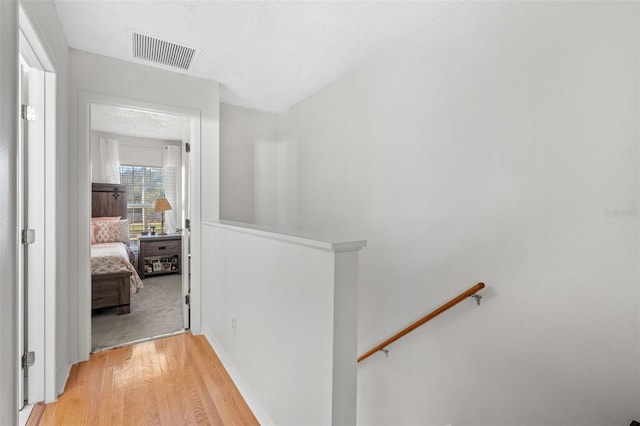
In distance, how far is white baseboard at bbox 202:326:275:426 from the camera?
1.70m

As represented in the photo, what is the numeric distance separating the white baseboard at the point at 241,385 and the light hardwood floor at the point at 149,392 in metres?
0.03

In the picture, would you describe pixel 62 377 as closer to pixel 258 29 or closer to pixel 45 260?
pixel 45 260

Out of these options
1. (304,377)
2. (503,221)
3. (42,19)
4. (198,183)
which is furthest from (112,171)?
(503,221)

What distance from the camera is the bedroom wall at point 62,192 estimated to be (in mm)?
1796

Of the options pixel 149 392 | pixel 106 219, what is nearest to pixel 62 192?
pixel 149 392

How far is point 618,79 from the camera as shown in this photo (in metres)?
1.21

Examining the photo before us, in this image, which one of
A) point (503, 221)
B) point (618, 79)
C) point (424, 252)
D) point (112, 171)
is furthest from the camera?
point (112, 171)

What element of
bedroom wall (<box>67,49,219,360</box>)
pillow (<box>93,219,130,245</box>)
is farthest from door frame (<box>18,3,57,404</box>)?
pillow (<box>93,219,130,245</box>)

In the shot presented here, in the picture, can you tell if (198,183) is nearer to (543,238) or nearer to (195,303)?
(195,303)

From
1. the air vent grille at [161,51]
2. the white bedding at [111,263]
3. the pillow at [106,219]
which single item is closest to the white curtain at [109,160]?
the pillow at [106,219]

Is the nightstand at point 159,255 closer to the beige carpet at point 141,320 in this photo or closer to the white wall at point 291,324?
the beige carpet at point 141,320

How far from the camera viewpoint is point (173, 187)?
220 inches

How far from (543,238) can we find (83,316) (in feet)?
10.5

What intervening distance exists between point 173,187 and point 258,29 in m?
4.33
